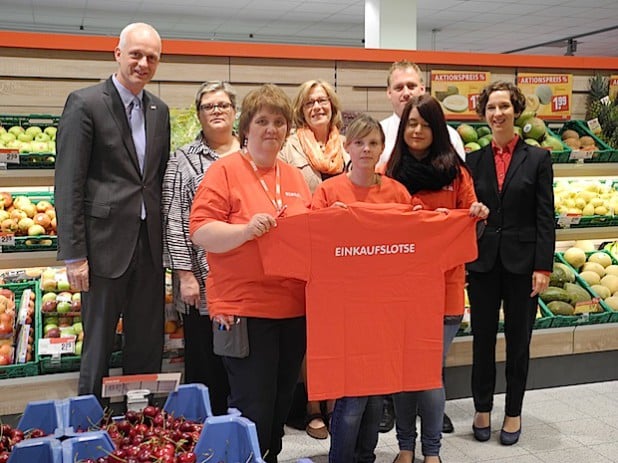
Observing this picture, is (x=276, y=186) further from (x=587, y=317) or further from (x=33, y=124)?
(x=587, y=317)

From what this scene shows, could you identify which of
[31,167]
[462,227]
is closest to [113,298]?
[31,167]

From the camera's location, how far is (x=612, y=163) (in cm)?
463

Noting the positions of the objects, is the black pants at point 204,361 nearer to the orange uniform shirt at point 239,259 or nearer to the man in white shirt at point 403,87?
the orange uniform shirt at point 239,259

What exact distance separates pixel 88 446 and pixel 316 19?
1109 cm

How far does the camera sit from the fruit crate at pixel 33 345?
3.27 m

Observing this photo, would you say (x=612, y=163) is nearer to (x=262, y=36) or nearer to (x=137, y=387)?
(x=137, y=387)

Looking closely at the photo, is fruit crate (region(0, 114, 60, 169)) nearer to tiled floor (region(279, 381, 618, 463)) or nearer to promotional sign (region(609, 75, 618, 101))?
tiled floor (region(279, 381, 618, 463))

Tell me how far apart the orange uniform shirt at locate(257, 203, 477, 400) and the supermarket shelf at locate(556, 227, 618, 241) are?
2154 millimetres

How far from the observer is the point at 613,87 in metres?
5.12

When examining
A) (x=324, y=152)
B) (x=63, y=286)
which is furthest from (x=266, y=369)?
(x=63, y=286)

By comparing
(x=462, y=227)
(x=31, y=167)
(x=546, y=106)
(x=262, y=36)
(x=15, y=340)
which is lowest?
(x=15, y=340)

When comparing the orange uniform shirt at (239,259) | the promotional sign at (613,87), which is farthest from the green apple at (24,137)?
the promotional sign at (613,87)

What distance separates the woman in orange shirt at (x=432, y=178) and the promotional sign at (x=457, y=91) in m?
2.12

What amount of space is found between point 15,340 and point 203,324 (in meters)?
1.12
